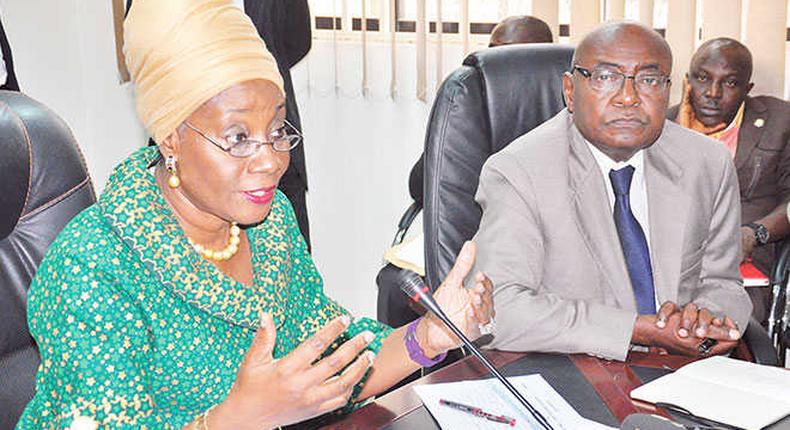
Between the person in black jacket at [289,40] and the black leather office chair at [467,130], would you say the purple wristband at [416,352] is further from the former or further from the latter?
the person in black jacket at [289,40]

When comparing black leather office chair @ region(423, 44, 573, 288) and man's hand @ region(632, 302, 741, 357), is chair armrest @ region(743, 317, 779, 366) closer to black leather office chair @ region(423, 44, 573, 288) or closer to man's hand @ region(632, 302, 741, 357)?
man's hand @ region(632, 302, 741, 357)

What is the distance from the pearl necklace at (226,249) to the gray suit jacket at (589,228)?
522 millimetres

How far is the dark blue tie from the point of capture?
1942 mm

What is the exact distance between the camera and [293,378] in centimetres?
115

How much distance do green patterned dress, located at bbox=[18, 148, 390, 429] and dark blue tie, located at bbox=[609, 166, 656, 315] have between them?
29.9 inches

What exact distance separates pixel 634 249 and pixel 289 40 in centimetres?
157

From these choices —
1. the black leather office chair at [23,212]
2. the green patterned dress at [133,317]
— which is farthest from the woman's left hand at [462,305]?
the black leather office chair at [23,212]

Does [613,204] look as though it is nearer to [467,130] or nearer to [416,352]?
[467,130]

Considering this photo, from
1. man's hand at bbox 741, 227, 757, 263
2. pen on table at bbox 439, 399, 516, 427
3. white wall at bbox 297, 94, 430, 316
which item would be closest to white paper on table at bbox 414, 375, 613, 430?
pen on table at bbox 439, 399, 516, 427

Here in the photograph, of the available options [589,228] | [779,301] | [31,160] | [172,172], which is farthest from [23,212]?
[779,301]

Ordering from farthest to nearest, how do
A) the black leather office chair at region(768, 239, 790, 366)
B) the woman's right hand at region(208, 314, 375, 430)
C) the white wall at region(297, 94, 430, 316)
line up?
the white wall at region(297, 94, 430, 316) → the black leather office chair at region(768, 239, 790, 366) → the woman's right hand at region(208, 314, 375, 430)

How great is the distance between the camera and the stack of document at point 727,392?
142 cm

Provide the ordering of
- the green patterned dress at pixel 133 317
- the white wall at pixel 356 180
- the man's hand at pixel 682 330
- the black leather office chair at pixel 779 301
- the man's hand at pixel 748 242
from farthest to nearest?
the white wall at pixel 356 180, the man's hand at pixel 748 242, the black leather office chair at pixel 779 301, the man's hand at pixel 682 330, the green patterned dress at pixel 133 317

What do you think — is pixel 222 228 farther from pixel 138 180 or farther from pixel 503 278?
pixel 503 278
